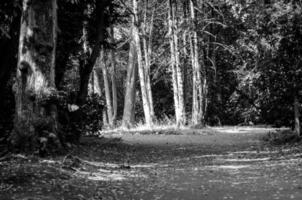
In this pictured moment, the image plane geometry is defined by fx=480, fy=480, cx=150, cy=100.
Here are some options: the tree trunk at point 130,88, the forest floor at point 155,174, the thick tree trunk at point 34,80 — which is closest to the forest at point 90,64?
the thick tree trunk at point 34,80

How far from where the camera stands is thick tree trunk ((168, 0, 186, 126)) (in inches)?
1203

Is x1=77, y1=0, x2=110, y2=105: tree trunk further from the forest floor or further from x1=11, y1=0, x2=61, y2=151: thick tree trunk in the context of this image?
x1=11, y1=0, x2=61, y2=151: thick tree trunk

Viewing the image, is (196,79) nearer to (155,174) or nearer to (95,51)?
(95,51)

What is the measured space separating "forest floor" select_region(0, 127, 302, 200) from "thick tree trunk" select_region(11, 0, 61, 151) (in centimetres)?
80

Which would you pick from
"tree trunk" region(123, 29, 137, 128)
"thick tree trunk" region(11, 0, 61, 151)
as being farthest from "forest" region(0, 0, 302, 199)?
"tree trunk" region(123, 29, 137, 128)

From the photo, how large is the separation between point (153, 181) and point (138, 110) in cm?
3885

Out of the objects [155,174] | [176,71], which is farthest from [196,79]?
[155,174]

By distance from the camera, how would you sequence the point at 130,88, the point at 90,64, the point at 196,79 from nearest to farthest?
the point at 90,64
the point at 196,79
the point at 130,88

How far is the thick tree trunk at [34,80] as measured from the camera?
40.6 ft

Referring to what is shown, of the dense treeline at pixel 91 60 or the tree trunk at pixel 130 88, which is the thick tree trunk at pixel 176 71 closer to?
the dense treeline at pixel 91 60

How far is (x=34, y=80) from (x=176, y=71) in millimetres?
20073

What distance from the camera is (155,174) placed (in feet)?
41.1

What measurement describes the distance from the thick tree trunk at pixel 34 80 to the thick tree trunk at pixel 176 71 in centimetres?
1822

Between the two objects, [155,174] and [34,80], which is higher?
[34,80]
